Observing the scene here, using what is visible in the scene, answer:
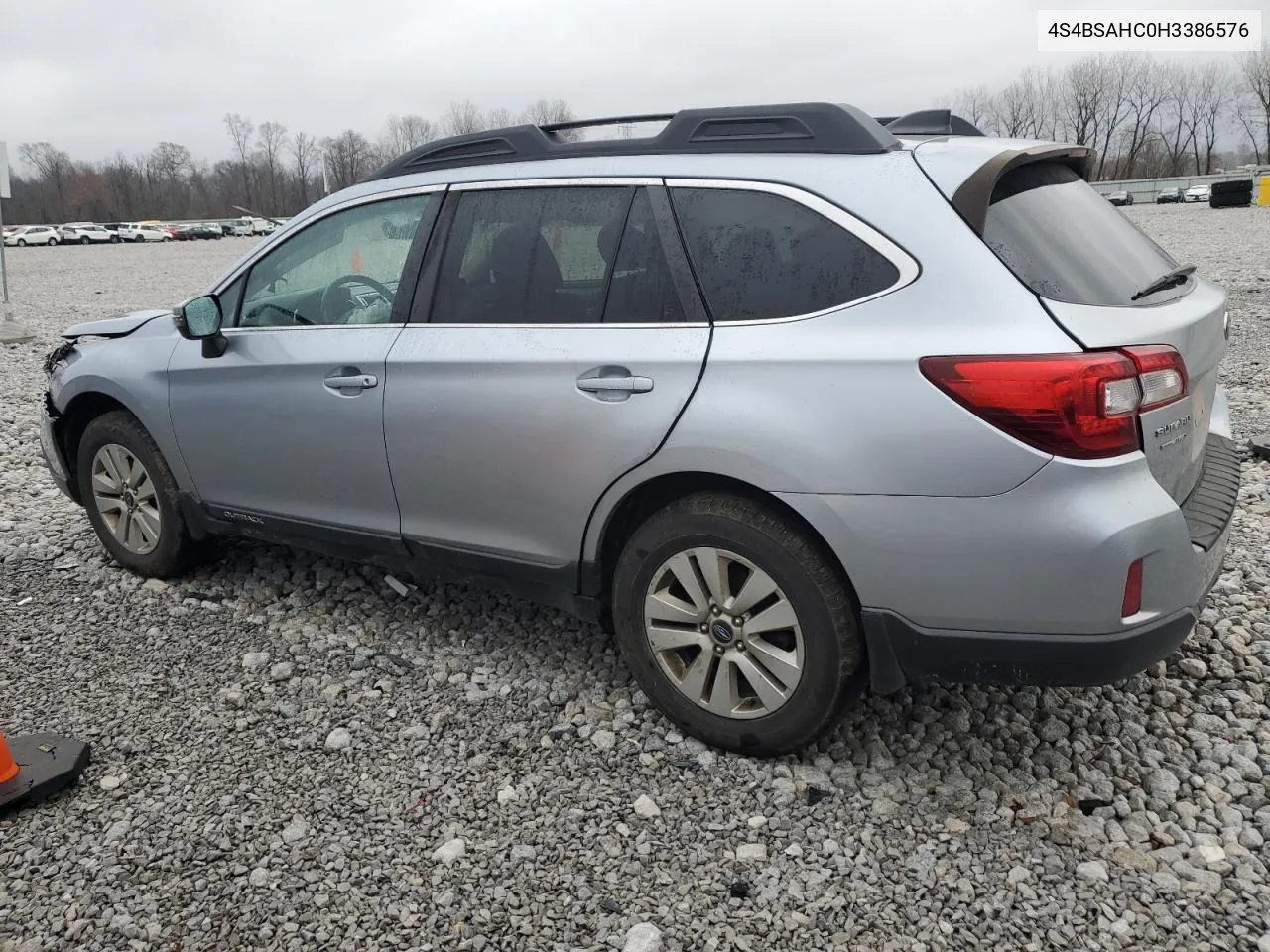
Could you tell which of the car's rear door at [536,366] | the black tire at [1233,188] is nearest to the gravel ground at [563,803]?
the car's rear door at [536,366]

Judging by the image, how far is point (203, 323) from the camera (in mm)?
4336

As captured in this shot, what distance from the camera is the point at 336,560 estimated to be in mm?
5152

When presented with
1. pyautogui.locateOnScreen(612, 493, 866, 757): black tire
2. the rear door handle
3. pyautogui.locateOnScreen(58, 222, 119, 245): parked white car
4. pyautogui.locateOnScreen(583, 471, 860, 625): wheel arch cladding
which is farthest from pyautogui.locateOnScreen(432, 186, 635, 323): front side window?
pyautogui.locateOnScreen(58, 222, 119, 245): parked white car

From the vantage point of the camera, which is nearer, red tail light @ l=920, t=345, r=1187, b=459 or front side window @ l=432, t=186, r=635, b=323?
red tail light @ l=920, t=345, r=1187, b=459

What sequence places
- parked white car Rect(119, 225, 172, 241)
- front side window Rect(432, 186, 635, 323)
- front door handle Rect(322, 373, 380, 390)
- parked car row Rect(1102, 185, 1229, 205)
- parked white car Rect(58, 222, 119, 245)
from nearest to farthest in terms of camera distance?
1. front side window Rect(432, 186, 635, 323)
2. front door handle Rect(322, 373, 380, 390)
3. parked car row Rect(1102, 185, 1229, 205)
4. parked white car Rect(58, 222, 119, 245)
5. parked white car Rect(119, 225, 172, 241)

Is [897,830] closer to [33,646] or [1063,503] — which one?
[1063,503]

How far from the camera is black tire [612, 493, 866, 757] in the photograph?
9.71 feet

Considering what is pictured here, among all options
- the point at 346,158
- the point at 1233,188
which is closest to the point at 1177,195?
the point at 1233,188

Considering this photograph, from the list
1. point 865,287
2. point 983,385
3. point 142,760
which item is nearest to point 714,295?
point 865,287

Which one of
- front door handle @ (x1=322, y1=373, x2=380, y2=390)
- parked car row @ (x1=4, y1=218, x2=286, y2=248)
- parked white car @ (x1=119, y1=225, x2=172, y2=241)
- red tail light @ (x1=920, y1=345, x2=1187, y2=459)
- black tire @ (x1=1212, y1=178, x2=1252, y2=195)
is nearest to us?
red tail light @ (x1=920, y1=345, x2=1187, y2=459)

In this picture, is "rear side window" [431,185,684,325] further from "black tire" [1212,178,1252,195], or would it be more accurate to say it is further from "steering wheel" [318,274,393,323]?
"black tire" [1212,178,1252,195]

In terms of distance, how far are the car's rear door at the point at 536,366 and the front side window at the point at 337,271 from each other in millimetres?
208

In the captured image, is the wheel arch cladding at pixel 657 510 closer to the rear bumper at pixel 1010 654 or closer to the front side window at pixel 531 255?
the rear bumper at pixel 1010 654

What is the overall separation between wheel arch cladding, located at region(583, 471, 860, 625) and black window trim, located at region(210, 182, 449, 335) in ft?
3.74
